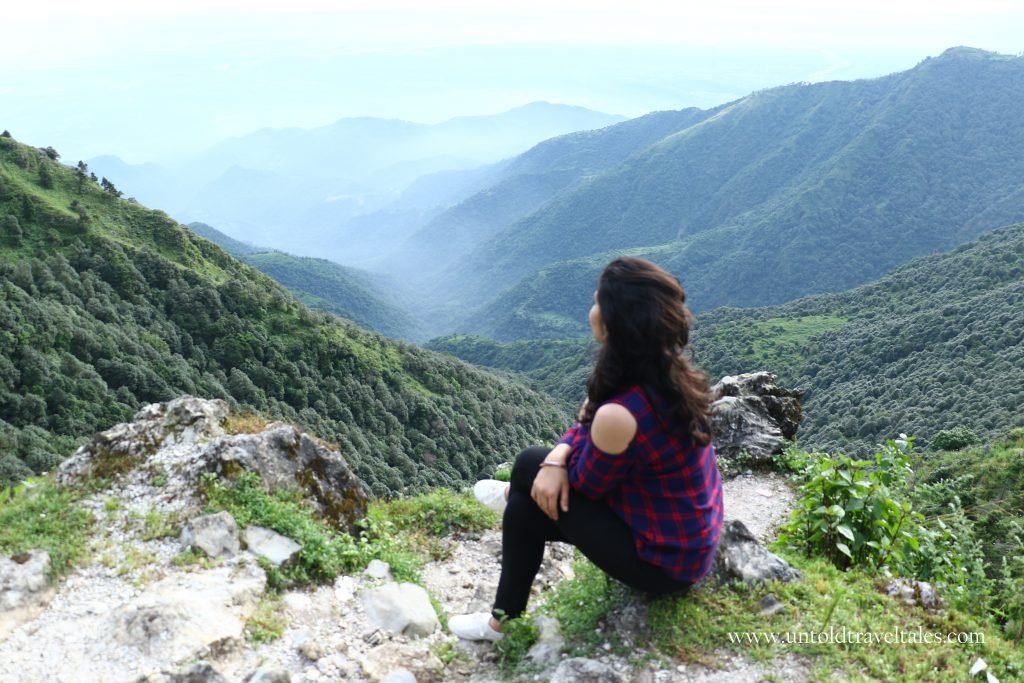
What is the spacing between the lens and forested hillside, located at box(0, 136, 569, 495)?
54.5m

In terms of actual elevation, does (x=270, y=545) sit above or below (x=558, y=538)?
below

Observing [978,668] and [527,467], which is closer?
[978,668]

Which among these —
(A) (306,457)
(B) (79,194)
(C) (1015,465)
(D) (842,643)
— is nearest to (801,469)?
(D) (842,643)

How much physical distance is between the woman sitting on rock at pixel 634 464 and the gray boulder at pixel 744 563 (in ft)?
3.47

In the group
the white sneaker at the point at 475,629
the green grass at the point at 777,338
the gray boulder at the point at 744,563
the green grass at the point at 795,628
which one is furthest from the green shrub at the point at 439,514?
the green grass at the point at 777,338

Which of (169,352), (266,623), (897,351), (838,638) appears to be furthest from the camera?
(897,351)

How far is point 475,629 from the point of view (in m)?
6.51

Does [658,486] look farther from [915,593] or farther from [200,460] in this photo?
[200,460]

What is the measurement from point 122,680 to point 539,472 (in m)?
4.10

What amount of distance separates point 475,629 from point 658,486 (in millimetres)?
2579

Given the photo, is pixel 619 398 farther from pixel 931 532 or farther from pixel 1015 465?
pixel 1015 465

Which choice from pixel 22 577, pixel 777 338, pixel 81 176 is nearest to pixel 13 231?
pixel 81 176

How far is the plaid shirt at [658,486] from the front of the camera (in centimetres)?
501

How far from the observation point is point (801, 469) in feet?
44.7
